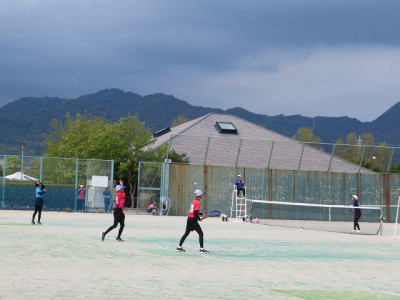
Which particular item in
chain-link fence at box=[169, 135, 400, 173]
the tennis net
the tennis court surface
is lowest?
the tennis court surface

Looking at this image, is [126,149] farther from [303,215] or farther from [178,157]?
[303,215]

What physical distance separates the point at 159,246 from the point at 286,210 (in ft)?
71.9

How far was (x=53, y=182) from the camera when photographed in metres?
42.2

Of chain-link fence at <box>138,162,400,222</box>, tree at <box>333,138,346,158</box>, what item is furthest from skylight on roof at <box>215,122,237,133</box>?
tree at <box>333,138,346,158</box>

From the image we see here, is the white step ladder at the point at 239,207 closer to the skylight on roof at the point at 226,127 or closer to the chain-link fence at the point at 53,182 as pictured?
the chain-link fence at the point at 53,182

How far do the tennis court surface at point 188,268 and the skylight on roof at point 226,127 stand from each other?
45.5m

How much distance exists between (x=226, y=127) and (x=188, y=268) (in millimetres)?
55293

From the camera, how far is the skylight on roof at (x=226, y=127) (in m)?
68.5

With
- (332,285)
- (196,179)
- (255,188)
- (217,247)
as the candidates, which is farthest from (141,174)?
(332,285)

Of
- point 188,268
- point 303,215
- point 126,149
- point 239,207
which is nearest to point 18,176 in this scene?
point 239,207

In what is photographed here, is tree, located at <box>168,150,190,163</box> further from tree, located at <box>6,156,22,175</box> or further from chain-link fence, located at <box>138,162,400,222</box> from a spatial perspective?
tree, located at <box>6,156,22,175</box>

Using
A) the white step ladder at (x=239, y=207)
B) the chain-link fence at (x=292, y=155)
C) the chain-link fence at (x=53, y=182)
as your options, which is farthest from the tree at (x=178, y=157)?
the white step ladder at (x=239, y=207)

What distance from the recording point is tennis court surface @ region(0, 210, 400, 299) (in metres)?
11.1

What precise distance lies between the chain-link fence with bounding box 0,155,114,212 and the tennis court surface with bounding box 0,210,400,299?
18.7 m
